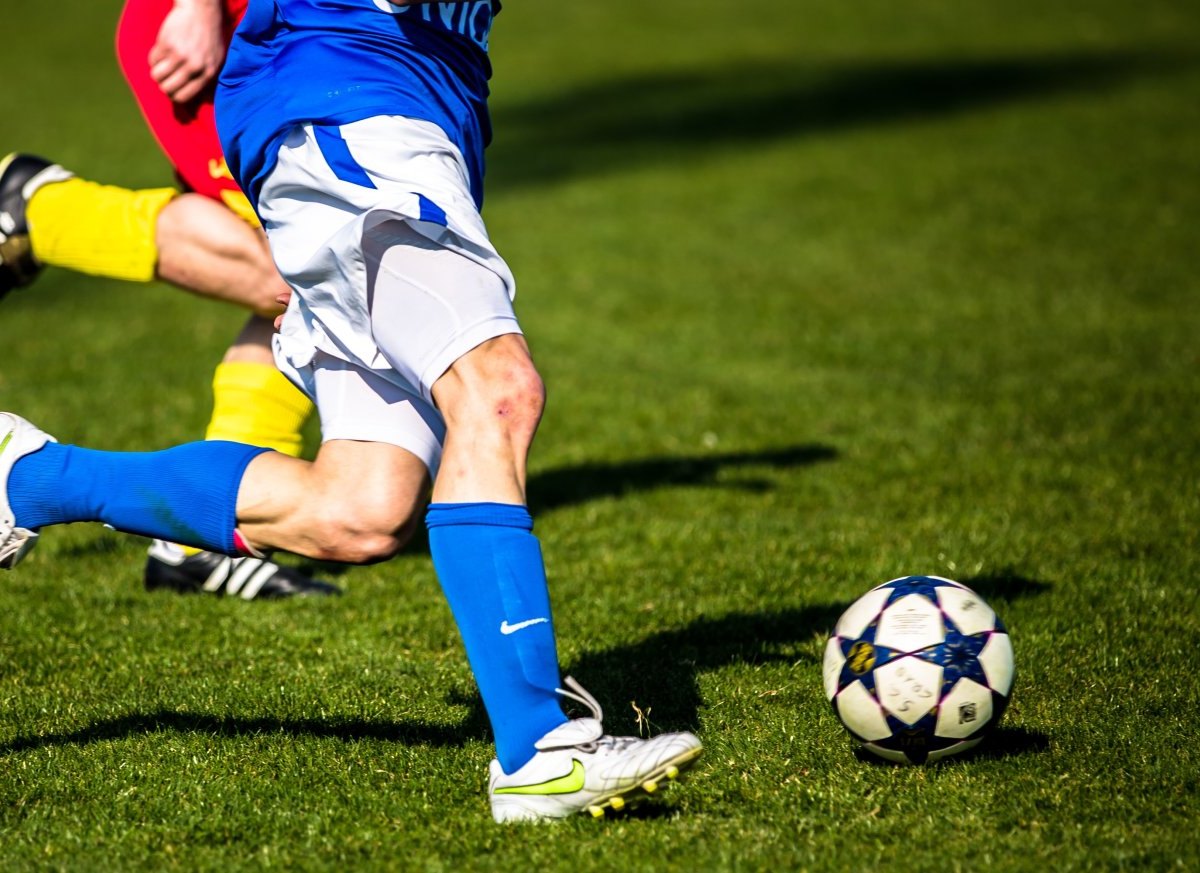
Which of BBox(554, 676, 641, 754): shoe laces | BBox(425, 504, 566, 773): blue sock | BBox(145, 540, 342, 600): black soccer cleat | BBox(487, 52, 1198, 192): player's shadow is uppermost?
BBox(425, 504, 566, 773): blue sock

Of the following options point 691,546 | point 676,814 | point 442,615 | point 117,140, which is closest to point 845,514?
point 691,546

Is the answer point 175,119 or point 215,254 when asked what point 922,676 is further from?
point 175,119

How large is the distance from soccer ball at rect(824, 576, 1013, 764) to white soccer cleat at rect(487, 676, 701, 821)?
0.57 m

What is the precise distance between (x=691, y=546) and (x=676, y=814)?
2230 millimetres

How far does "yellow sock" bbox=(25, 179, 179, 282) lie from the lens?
4.34 m

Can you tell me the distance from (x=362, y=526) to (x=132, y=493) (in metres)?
0.52

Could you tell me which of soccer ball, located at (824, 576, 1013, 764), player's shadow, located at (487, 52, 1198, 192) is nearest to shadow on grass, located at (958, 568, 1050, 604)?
soccer ball, located at (824, 576, 1013, 764)

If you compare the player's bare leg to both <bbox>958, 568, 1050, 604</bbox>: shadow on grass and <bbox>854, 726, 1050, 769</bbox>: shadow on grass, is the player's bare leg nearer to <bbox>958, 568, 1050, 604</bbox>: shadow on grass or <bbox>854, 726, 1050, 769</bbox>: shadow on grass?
<bbox>854, 726, 1050, 769</bbox>: shadow on grass

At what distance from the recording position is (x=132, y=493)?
3.12 meters

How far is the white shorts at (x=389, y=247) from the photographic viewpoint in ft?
9.37

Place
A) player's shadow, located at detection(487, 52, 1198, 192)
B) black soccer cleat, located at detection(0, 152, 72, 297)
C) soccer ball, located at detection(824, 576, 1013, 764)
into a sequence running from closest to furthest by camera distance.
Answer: soccer ball, located at detection(824, 576, 1013, 764) < black soccer cleat, located at detection(0, 152, 72, 297) < player's shadow, located at detection(487, 52, 1198, 192)

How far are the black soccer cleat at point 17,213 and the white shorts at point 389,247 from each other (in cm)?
162

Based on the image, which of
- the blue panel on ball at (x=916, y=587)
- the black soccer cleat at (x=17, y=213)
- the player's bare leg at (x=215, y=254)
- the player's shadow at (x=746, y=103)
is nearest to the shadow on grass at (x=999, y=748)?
the blue panel on ball at (x=916, y=587)

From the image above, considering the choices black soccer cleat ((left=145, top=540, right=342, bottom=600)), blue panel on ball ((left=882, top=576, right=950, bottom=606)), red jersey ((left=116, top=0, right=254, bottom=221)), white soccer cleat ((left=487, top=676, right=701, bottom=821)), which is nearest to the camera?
white soccer cleat ((left=487, top=676, right=701, bottom=821))
